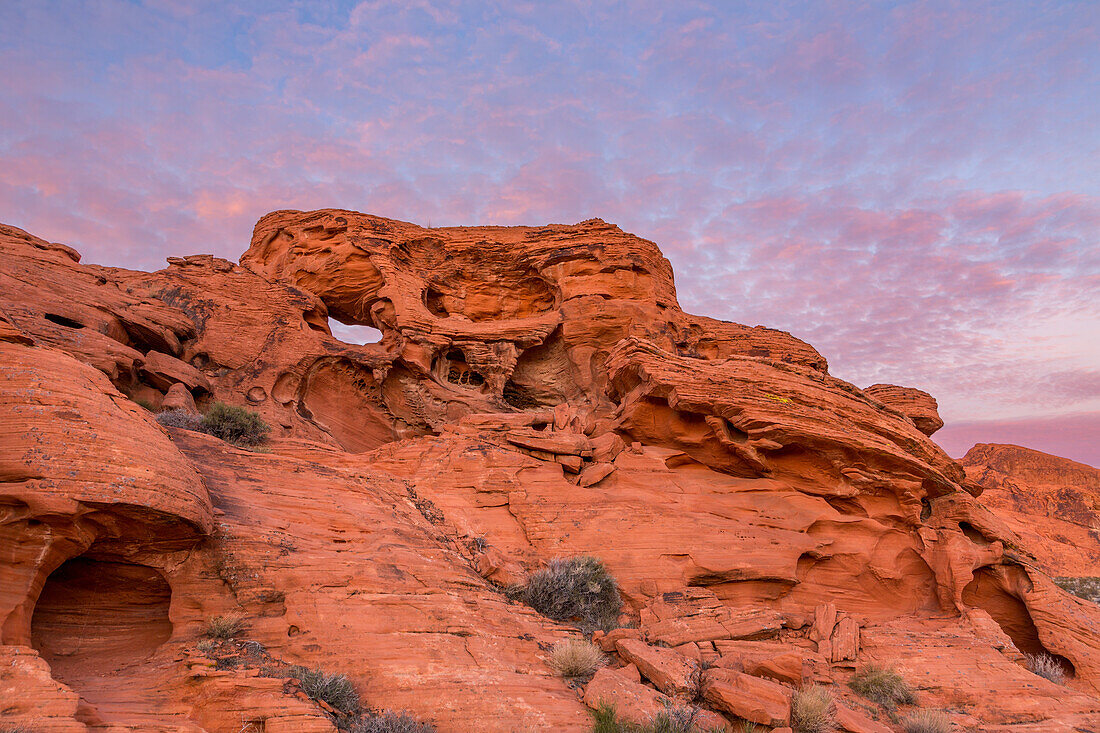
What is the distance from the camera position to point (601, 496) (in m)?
11.7

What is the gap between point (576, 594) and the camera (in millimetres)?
9328

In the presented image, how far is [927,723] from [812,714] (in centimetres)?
263

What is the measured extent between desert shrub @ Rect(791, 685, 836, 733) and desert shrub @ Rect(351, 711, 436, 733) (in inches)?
185

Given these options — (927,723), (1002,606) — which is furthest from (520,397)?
(927,723)

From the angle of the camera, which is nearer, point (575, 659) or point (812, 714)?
point (812, 714)

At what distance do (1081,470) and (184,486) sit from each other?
4667 centimetres

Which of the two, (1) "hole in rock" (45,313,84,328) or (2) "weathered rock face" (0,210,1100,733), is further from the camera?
(1) "hole in rock" (45,313,84,328)

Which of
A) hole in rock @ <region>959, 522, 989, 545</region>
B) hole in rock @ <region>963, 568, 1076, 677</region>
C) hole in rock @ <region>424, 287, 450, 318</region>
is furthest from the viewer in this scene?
hole in rock @ <region>424, 287, 450, 318</region>

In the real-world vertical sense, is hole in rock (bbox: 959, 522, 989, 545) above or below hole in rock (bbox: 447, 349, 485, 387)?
below

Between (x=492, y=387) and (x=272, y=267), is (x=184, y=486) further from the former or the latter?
(x=272, y=267)

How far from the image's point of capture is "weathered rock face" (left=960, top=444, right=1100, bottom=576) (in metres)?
27.4

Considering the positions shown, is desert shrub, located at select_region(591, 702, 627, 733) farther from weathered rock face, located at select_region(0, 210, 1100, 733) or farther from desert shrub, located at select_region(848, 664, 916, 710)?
desert shrub, located at select_region(848, 664, 916, 710)

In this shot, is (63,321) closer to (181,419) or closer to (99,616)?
(181,419)

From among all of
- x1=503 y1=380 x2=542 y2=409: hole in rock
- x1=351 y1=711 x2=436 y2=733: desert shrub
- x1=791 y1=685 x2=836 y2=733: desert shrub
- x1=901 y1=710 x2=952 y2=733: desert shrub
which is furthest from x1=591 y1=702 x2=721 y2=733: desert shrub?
x1=503 y1=380 x2=542 y2=409: hole in rock
